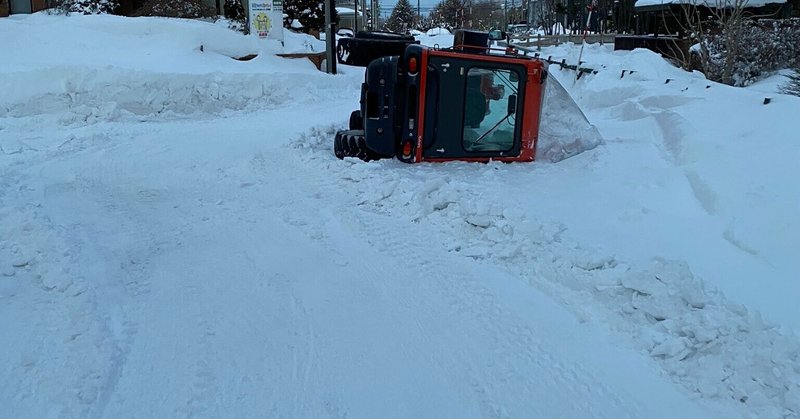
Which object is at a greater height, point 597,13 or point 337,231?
point 597,13

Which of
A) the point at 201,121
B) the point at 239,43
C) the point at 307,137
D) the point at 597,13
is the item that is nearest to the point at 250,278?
the point at 307,137

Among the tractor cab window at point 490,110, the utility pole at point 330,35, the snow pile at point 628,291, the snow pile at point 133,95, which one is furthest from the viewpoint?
the utility pole at point 330,35

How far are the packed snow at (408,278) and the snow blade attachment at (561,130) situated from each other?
72mm

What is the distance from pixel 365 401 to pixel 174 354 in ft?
3.82

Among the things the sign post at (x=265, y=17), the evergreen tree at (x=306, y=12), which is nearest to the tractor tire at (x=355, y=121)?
the sign post at (x=265, y=17)

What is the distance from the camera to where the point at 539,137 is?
29.4 ft

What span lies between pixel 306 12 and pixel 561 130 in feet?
64.5

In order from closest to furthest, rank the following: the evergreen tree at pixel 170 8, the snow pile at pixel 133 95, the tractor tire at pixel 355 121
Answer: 1. the tractor tire at pixel 355 121
2. the snow pile at pixel 133 95
3. the evergreen tree at pixel 170 8

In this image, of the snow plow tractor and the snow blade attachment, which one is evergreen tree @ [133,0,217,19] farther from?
the snow blade attachment

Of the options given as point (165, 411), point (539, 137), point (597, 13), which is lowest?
point (165, 411)

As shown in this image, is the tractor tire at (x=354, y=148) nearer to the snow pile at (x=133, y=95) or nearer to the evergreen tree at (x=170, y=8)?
the snow pile at (x=133, y=95)

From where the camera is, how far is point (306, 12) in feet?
86.9

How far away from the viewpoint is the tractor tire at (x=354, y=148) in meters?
8.48

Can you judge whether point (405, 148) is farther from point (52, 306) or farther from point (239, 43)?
point (239, 43)
